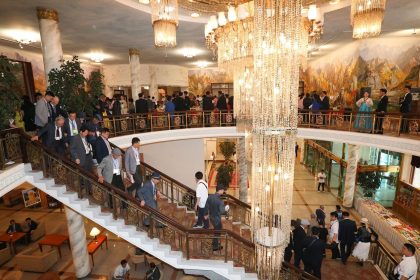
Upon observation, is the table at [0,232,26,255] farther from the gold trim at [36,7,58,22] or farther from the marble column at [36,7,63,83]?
the gold trim at [36,7,58,22]

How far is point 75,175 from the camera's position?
5.73 m

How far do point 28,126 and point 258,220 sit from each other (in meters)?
6.32

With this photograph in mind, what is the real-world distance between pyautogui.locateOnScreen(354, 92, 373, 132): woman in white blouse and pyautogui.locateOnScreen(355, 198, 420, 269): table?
3.88m

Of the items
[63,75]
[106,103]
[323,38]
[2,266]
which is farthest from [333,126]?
[2,266]

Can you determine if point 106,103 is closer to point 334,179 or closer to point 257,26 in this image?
point 257,26

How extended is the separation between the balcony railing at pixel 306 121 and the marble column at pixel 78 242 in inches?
112

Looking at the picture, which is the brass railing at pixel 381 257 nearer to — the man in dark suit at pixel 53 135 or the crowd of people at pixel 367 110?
the crowd of people at pixel 367 110

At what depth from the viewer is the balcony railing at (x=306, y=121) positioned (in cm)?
842

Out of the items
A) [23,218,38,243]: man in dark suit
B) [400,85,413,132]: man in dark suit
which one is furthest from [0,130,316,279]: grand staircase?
[23,218,38,243]: man in dark suit

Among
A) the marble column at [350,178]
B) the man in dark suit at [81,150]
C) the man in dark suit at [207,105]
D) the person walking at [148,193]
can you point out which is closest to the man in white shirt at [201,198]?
the person walking at [148,193]

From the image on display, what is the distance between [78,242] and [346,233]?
25.4 ft

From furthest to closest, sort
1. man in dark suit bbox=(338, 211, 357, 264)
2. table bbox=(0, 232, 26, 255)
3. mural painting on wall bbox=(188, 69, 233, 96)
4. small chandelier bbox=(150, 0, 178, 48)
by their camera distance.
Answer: mural painting on wall bbox=(188, 69, 233, 96), table bbox=(0, 232, 26, 255), man in dark suit bbox=(338, 211, 357, 264), small chandelier bbox=(150, 0, 178, 48)

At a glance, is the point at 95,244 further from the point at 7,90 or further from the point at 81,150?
the point at 7,90

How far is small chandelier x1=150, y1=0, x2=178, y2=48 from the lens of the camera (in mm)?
4871
